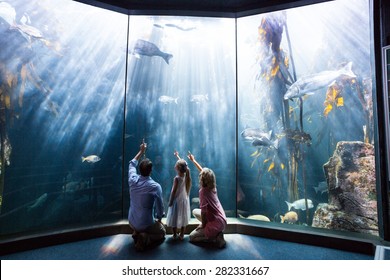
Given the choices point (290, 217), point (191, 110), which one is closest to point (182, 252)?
point (290, 217)

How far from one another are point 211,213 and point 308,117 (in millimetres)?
2643

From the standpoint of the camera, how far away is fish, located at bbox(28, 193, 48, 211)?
4.26 meters

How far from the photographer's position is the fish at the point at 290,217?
471cm

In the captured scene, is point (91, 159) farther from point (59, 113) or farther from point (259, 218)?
point (259, 218)

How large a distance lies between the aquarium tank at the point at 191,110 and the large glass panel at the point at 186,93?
0.08 feet

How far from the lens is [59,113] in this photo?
4562mm

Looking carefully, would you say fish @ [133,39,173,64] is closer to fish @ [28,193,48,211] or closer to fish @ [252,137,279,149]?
fish @ [252,137,279,149]

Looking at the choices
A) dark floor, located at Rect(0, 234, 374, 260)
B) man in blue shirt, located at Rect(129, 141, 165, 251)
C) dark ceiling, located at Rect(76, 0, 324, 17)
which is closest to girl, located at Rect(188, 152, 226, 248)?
dark floor, located at Rect(0, 234, 374, 260)

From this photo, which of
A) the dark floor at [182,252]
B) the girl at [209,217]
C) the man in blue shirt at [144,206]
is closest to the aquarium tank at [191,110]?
the dark floor at [182,252]

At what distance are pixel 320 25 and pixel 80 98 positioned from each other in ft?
16.3

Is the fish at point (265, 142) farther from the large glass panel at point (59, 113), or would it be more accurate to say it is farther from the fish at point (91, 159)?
the fish at point (91, 159)

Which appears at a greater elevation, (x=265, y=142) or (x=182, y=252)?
(x=265, y=142)

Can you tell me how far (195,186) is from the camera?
5.57 m

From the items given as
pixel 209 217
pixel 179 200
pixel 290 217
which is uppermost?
pixel 179 200
